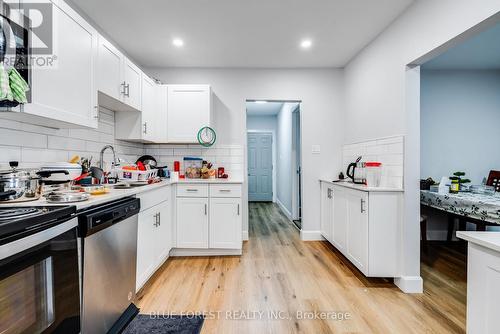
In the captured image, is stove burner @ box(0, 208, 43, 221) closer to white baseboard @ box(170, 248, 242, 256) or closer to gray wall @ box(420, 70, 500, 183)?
white baseboard @ box(170, 248, 242, 256)

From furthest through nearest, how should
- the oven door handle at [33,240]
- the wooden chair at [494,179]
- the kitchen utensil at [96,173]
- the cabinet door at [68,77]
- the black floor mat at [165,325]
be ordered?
the wooden chair at [494,179] < the kitchen utensil at [96,173] < the black floor mat at [165,325] < the cabinet door at [68,77] < the oven door handle at [33,240]

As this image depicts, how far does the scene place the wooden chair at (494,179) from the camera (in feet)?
9.57

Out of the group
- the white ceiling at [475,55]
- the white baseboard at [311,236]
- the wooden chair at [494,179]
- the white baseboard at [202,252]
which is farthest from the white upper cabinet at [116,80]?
the wooden chair at [494,179]

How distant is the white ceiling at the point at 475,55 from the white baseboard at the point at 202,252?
3.52 m

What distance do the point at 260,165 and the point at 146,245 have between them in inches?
194

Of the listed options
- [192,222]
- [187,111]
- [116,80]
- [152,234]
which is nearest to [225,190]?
[192,222]

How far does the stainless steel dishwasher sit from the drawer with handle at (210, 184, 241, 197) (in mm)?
1102

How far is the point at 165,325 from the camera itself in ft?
5.36

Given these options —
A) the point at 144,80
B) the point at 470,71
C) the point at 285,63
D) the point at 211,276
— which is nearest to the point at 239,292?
the point at 211,276

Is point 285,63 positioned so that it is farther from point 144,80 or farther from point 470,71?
point 470,71

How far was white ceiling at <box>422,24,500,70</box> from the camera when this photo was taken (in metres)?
2.51

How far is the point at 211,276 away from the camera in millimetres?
2322

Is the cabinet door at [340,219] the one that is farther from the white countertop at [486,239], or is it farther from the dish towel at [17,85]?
the dish towel at [17,85]

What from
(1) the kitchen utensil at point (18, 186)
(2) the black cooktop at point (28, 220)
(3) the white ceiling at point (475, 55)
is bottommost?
(2) the black cooktop at point (28, 220)
